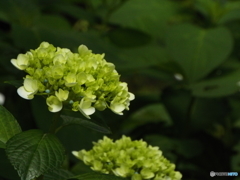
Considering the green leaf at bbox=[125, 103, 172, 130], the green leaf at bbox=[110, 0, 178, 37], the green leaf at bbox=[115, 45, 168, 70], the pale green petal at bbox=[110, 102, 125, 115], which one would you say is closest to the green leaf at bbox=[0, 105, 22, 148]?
the pale green petal at bbox=[110, 102, 125, 115]

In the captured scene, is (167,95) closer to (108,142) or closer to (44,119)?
(44,119)

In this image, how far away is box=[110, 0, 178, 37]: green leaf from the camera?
7.27 feet

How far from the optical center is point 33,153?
81cm

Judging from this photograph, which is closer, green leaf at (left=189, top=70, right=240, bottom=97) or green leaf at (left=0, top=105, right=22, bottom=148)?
green leaf at (left=0, top=105, right=22, bottom=148)

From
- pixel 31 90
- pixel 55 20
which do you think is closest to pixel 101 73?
pixel 31 90

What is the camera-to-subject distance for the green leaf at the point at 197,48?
1745mm

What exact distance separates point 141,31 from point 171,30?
24 cm

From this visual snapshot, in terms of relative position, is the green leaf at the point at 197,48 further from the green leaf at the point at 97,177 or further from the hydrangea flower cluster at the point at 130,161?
the green leaf at the point at 97,177

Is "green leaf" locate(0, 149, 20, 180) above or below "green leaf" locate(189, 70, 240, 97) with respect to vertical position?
below

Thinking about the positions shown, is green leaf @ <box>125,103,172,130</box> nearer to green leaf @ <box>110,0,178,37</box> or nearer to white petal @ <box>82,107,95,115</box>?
green leaf @ <box>110,0,178,37</box>

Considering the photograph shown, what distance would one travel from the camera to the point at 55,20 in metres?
2.15

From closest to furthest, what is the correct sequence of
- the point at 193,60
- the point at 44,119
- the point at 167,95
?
the point at 44,119, the point at 193,60, the point at 167,95

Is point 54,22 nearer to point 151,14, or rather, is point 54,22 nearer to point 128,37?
point 128,37

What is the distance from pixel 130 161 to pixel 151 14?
1.37 metres
